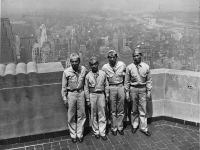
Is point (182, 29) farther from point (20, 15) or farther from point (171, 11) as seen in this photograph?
point (20, 15)

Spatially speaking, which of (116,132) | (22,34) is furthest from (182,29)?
(116,132)

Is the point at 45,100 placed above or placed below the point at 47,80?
below

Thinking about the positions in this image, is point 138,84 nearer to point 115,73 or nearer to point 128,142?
point 115,73

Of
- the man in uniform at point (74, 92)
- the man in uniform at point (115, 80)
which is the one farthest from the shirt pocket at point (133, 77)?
the man in uniform at point (74, 92)

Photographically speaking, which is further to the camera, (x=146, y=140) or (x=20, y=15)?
(x=20, y=15)

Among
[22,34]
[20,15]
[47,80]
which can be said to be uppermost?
[20,15]

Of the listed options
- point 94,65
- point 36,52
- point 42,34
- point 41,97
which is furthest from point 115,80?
point 42,34

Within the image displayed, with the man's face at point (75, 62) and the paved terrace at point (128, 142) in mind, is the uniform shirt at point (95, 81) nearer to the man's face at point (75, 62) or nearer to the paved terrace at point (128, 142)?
the man's face at point (75, 62)
